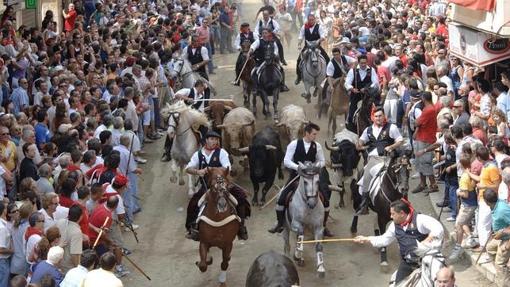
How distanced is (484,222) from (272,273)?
407cm

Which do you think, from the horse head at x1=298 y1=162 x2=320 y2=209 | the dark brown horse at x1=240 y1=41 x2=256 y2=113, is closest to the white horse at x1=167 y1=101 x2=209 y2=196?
the horse head at x1=298 y1=162 x2=320 y2=209

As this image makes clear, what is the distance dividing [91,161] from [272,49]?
8.41 m

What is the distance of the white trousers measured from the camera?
47.9 ft

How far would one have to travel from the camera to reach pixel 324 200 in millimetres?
15398

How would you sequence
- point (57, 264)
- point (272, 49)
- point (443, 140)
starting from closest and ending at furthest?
point (57, 264)
point (443, 140)
point (272, 49)

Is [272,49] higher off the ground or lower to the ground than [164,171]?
higher

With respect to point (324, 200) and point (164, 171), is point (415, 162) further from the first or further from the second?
point (164, 171)

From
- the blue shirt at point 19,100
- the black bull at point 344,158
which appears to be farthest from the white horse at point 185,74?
the black bull at point 344,158

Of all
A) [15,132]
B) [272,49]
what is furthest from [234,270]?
[272,49]

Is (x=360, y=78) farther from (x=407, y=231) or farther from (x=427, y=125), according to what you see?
(x=407, y=231)

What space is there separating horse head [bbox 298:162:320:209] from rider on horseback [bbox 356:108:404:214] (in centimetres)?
181

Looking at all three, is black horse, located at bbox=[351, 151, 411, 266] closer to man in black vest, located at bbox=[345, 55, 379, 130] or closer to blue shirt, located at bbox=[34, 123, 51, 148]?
blue shirt, located at bbox=[34, 123, 51, 148]

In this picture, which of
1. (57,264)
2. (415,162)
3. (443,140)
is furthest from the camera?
(415,162)

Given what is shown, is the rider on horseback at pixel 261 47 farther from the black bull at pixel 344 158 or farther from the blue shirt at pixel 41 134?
the blue shirt at pixel 41 134
